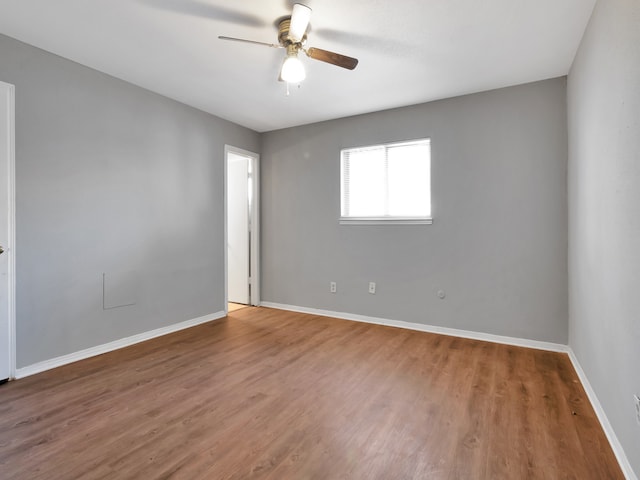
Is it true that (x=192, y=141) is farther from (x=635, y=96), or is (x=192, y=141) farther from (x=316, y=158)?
(x=635, y=96)

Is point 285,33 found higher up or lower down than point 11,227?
higher up

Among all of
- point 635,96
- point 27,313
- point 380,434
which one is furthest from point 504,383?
point 27,313

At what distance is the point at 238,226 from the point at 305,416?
3.42 metres

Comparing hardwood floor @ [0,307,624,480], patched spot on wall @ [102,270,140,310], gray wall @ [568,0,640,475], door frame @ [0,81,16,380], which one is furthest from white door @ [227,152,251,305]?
gray wall @ [568,0,640,475]

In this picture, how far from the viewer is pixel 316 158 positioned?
432 centimetres

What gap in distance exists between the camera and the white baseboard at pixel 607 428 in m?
1.46

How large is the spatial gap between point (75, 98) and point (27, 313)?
1.79 m

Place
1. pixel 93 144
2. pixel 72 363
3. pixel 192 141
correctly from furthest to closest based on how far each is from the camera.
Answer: pixel 192 141 < pixel 93 144 < pixel 72 363

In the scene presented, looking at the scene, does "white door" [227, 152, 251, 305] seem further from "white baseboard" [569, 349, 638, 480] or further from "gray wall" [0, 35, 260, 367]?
"white baseboard" [569, 349, 638, 480]

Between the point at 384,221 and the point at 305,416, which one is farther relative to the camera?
the point at 384,221

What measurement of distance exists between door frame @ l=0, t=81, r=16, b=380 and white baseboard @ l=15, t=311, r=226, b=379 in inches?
4.5

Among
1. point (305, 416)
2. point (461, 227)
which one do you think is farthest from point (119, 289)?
point (461, 227)

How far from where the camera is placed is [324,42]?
8.03ft

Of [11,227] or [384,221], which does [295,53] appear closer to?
[384,221]
